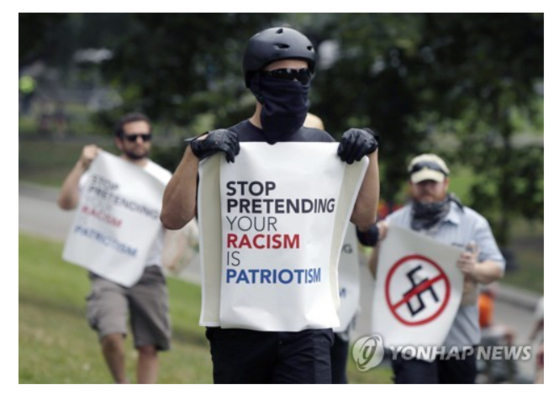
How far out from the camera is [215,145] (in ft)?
17.5

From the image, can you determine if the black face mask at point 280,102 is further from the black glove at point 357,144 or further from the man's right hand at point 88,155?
the man's right hand at point 88,155

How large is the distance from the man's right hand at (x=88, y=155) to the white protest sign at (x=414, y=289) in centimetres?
254

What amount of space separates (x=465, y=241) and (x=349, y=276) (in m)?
0.79

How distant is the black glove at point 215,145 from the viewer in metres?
5.35

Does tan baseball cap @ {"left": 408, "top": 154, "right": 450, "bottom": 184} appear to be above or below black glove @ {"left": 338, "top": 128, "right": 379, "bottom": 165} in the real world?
above

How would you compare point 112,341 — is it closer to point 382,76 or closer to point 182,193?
point 182,193

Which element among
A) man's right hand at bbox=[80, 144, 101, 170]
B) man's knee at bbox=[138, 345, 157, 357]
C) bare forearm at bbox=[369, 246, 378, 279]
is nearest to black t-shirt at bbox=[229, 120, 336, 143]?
bare forearm at bbox=[369, 246, 378, 279]

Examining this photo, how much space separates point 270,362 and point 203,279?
509 millimetres

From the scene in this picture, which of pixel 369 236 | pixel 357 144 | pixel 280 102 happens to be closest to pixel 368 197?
pixel 357 144

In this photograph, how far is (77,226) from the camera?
9383 mm

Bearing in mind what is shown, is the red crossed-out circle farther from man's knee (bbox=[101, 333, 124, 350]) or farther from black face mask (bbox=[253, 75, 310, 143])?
black face mask (bbox=[253, 75, 310, 143])

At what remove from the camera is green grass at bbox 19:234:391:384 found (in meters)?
9.70
